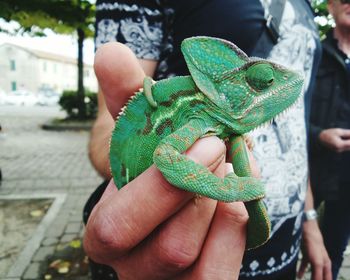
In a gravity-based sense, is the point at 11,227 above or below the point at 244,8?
below

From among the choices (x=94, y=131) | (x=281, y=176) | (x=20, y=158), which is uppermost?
(x=94, y=131)

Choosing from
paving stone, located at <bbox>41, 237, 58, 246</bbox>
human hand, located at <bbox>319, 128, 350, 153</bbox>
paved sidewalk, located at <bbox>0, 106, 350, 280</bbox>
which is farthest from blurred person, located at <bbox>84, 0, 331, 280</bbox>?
paving stone, located at <bbox>41, 237, 58, 246</bbox>

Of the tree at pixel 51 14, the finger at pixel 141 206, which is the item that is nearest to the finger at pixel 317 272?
the finger at pixel 141 206

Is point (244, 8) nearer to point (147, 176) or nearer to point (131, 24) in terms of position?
point (131, 24)

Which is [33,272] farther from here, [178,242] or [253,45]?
[253,45]

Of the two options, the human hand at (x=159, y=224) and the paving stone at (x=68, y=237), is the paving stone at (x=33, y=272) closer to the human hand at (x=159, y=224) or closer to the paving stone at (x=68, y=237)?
the paving stone at (x=68, y=237)

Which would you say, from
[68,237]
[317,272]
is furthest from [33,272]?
[317,272]

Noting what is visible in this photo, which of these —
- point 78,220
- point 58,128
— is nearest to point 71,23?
point 58,128
